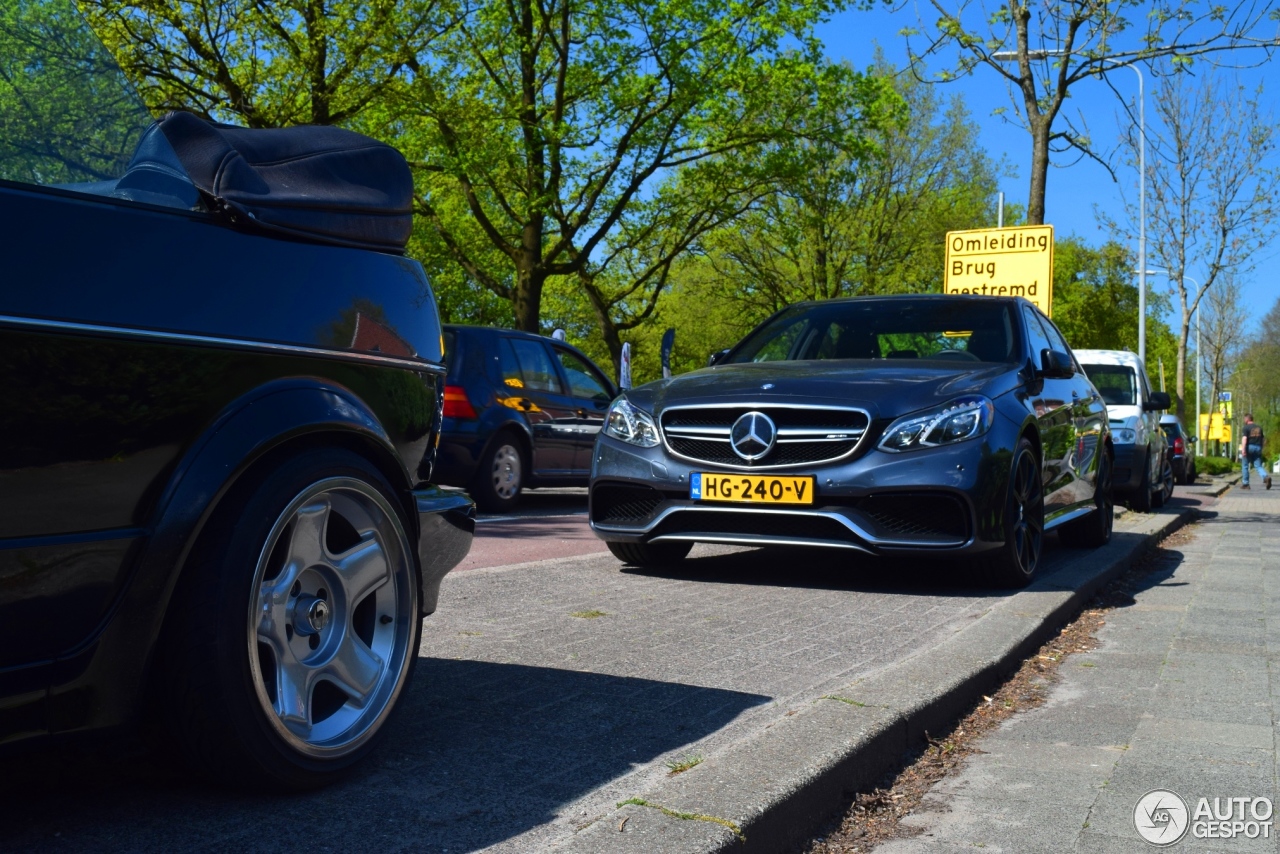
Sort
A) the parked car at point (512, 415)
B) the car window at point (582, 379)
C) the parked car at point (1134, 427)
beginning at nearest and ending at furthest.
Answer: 1. the parked car at point (512, 415)
2. the car window at point (582, 379)
3. the parked car at point (1134, 427)

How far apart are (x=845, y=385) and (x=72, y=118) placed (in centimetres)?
450

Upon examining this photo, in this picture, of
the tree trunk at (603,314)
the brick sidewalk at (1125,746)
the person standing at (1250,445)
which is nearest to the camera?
the brick sidewalk at (1125,746)

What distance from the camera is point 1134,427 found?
1523 cm

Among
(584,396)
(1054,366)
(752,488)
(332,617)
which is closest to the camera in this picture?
(332,617)

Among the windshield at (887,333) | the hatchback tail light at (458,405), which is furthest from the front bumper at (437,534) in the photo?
the hatchback tail light at (458,405)

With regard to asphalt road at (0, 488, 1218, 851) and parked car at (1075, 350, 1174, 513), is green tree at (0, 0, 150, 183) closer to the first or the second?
asphalt road at (0, 488, 1218, 851)

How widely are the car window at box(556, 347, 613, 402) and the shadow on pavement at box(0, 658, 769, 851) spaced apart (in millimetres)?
9067

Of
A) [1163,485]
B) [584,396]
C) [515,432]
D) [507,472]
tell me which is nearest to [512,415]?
[515,432]

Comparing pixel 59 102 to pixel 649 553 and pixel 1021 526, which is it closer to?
pixel 649 553

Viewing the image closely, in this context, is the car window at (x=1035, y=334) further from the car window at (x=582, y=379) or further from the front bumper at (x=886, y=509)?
the car window at (x=582, y=379)

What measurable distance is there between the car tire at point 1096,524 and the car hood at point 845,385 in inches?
91.8

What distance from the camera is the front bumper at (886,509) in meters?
6.37

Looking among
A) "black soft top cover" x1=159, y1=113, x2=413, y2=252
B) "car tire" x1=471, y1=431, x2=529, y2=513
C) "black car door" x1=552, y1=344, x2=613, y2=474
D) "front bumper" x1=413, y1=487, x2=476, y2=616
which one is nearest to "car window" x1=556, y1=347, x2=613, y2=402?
"black car door" x1=552, y1=344, x2=613, y2=474

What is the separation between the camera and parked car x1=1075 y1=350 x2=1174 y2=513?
14.8 m
